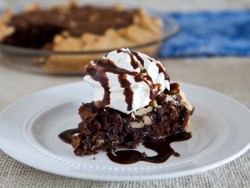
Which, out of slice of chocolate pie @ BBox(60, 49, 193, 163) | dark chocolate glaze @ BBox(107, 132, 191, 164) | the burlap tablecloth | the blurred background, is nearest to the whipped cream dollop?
slice of chocolate pie @ BBox(60, 49, 193, 163)

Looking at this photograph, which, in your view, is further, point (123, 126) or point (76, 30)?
point (76, 30)

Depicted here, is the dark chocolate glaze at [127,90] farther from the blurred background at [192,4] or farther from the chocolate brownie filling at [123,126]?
the blurred background at [192,4]

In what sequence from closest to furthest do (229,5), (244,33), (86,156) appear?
(86,156)
(244,33)
(229,5)

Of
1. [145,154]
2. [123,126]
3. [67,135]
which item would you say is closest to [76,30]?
[67,135]

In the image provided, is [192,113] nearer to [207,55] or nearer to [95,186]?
[95,186]

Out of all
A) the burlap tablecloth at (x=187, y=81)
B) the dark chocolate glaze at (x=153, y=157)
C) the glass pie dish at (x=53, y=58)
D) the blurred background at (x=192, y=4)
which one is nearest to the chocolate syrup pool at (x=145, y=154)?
the dark chocolate glaze at (x=153, y=157)

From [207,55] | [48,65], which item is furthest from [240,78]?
[48,65]

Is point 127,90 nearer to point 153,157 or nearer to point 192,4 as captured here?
point 153,157
